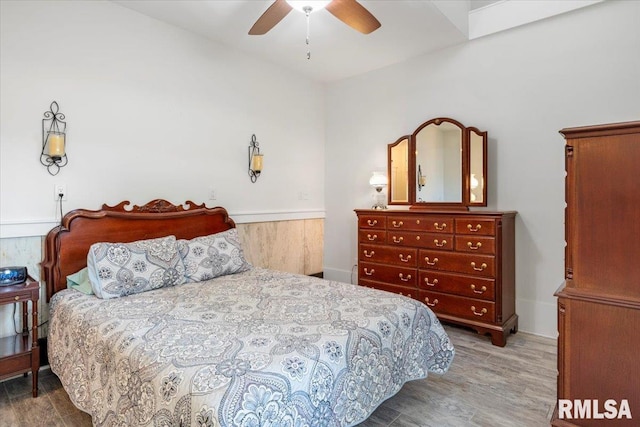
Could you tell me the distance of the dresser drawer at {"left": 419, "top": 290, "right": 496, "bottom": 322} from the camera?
10.00 ft

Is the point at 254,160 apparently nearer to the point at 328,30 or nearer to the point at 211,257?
the point at 211,257

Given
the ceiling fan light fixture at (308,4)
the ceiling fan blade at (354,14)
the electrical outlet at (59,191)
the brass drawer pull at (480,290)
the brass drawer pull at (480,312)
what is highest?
the ceiling fan light fixture at (308,4)

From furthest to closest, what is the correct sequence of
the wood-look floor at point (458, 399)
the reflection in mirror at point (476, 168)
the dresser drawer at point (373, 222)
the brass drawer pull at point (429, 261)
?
the dresser drawer at point (373, 222), the reflection in mirror at point (476, 168), the brass drawer pull at point (429, 261), the wood-look floor at point (458, 399)

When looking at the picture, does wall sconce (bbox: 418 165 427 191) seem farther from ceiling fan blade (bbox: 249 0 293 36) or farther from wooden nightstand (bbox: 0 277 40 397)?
wooden nightstand (bbox: 0 277 40 397)

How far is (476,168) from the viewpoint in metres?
3.48

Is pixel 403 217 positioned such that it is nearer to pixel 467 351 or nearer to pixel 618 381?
pixel 467 351

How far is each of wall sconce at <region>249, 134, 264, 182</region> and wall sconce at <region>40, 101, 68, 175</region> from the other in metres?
1.70

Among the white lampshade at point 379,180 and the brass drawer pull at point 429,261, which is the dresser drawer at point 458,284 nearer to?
the brass drawer pull at point 429,261

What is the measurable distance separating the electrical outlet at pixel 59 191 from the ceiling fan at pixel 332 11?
73.3 inches

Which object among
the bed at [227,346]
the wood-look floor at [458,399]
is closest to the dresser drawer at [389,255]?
the wood-look floor at [458,399]

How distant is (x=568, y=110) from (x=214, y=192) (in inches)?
130

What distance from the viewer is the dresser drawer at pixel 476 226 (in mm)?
3008

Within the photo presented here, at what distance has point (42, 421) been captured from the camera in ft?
6.57

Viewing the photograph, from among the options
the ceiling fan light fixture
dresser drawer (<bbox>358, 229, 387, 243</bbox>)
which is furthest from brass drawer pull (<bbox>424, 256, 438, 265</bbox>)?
the ceiling fan light fixture
